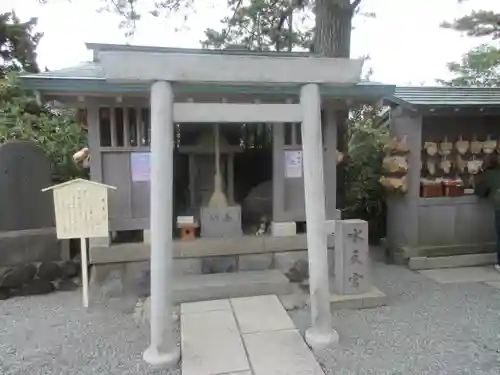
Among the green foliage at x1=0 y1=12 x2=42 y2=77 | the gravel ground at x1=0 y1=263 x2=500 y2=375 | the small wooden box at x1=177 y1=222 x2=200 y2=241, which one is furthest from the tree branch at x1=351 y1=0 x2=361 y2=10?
the green foliage at x1=0 y1=12 x2=42 y2=77

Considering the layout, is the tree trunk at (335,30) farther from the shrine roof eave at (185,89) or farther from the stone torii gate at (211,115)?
the stone torii gate at (211,115)

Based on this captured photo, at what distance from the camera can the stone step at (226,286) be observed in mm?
4570

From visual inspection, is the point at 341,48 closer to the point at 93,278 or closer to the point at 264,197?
the point at 264,197

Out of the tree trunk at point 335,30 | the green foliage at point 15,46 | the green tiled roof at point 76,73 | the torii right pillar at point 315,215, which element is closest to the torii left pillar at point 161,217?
the torii right pillar at point 315,215

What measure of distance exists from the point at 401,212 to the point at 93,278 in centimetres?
447

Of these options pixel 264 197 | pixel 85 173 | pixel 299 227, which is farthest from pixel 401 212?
pixel 85 173

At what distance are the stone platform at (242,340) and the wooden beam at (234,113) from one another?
193 centimetres

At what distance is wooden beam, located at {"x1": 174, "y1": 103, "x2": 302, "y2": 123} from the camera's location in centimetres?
334

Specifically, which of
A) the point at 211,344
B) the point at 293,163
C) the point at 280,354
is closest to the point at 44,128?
the point at 293,163

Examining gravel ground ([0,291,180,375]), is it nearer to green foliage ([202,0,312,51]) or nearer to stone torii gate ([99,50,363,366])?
stone torii gate ([99,50,363,366])

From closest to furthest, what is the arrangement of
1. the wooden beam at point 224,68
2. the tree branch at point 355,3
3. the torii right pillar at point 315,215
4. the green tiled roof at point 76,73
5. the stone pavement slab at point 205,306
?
the wooden beam at point 224,68
the torii right pillar at point 315,215
the stone pavement slab at point 205,306
the green tiled roof at point 76,73
the tree branch at point 355,3

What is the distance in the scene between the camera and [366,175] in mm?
7863

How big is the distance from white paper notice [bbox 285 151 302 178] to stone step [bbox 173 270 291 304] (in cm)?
137

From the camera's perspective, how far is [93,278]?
513 cm
